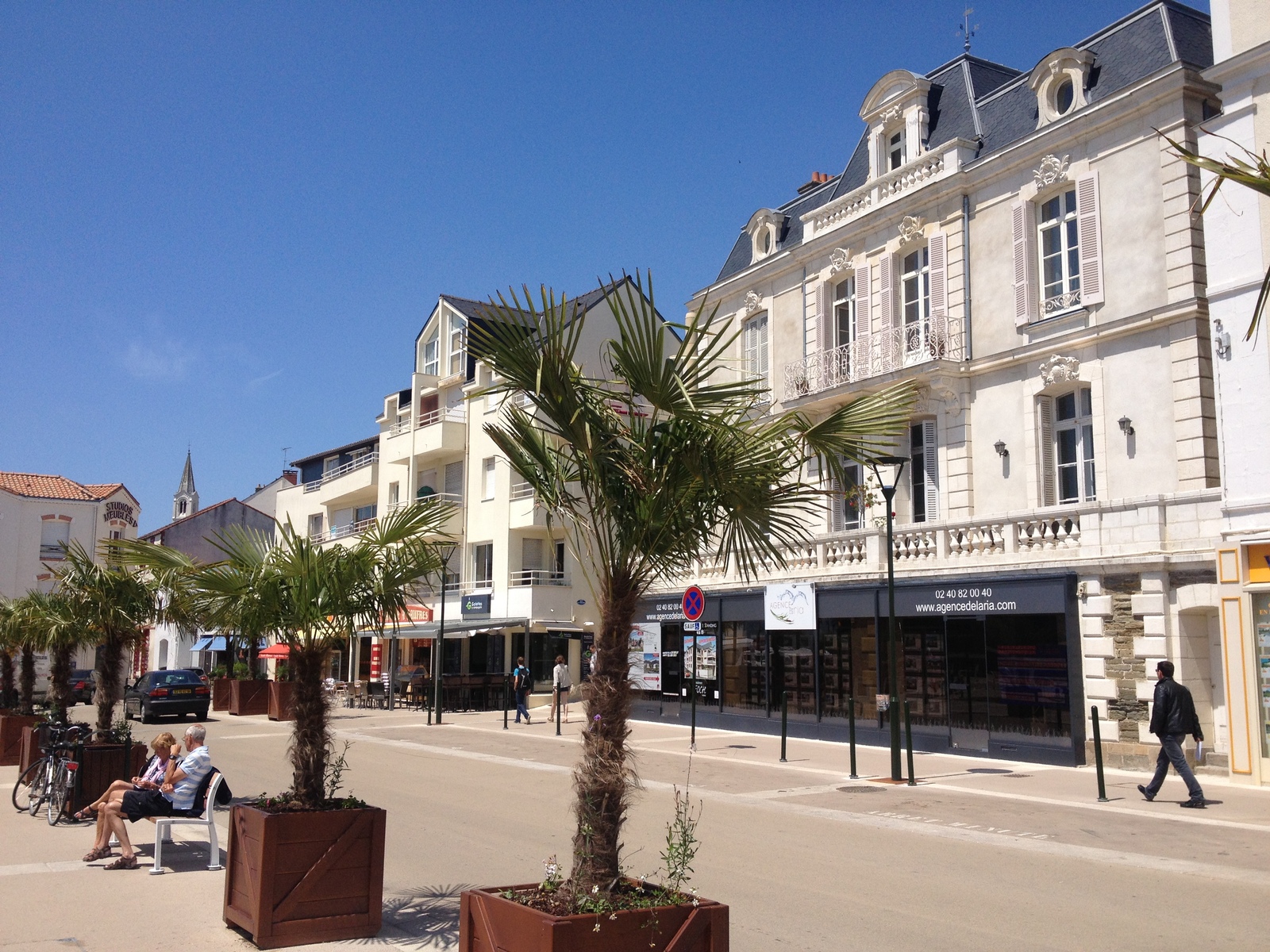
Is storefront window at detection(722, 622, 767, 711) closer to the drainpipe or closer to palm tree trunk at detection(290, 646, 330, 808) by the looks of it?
the drainpipe

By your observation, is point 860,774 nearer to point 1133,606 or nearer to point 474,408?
point 1133,606

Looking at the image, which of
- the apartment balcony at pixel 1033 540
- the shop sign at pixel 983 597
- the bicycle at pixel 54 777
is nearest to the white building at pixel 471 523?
the apartment balcony at pixel 1033 540

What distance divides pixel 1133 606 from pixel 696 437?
14.0 meters

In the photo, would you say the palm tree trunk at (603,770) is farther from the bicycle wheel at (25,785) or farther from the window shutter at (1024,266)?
the window shutter at (1024,266)

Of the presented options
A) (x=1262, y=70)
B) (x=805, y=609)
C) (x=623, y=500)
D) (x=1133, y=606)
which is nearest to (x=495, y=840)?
(x=623, y=500)

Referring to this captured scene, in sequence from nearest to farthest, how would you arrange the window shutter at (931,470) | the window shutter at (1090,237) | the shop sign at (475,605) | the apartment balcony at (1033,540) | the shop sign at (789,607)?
the apartment balcony at (1033,540) < the window shutter at (1090,237) < the window shutter at (931,470) < the shop sign at (789,607) < the shop sign at (475,605)

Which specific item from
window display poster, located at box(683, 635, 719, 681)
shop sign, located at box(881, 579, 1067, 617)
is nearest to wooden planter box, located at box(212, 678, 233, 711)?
window display poster, located at box(683, 635, 719, 681)

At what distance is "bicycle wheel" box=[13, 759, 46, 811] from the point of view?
12.7m

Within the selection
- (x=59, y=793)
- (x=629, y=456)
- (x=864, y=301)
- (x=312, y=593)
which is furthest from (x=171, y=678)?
(x=629, y=456)

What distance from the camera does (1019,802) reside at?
14.2m

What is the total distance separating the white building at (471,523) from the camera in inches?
1551

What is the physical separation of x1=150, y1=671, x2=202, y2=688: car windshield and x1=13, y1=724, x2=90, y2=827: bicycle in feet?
61.2

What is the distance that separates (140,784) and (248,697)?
26.5m

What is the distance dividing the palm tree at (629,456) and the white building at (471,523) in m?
28.9
